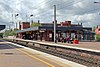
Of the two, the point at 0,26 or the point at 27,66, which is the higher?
the point at 0,26

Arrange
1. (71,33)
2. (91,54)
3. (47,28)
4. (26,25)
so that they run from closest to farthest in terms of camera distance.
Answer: (91,54), (47,28), (71,33), (26,25)

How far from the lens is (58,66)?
15172mm

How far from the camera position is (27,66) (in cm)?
1495

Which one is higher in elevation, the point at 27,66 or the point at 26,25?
the point at 26,25

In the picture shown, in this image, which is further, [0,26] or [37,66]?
[0,26]

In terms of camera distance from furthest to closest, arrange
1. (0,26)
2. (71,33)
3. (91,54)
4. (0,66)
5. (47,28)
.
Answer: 1. (0,26)
2. (71,33)
3. (47,28)
4. (91,54)
5. (0,66)

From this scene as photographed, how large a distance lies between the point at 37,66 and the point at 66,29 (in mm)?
62360

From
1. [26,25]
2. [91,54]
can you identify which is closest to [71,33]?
[91,54]

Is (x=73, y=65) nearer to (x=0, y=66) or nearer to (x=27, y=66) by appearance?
(x=27, y=66)

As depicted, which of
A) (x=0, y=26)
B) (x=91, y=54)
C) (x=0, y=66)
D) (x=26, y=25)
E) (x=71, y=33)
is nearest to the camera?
(x=0, y=66)

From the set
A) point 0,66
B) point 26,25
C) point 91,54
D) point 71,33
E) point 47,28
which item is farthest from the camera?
point 26,25

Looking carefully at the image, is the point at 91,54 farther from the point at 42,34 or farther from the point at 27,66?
the point at 42,34

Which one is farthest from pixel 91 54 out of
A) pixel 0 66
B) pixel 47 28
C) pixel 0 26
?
pixel 0 26

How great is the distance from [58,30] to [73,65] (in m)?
61.4
